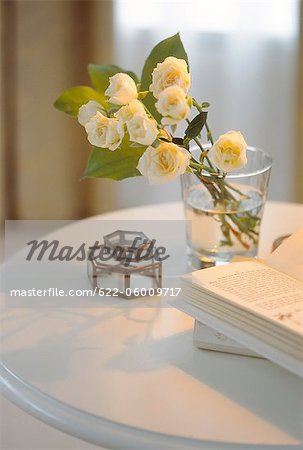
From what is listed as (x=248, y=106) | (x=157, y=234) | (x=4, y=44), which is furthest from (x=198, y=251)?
(x=4, y=44)

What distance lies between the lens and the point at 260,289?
0.85 meters

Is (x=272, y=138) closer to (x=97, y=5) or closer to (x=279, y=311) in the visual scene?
(x=97, y=5)

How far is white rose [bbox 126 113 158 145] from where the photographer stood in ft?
2.73

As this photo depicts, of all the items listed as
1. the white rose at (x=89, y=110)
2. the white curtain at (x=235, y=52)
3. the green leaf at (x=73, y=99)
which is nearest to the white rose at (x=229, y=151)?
the white rose at (x=89, y=110)

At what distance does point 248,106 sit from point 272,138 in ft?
0.36

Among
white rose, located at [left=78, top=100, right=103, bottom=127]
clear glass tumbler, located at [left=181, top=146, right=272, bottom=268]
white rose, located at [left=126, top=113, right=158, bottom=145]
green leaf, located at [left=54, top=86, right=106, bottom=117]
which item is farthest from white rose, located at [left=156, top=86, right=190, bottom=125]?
green leaf, located at [left=54, top=86, right=106, bottom=117]

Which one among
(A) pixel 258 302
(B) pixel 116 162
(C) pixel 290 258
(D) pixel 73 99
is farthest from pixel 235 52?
(A) pixel 258 302

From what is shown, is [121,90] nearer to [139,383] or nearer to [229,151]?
[229,151]

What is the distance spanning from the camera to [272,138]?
2.08m

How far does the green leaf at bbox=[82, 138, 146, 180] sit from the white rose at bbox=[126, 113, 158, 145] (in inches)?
Answer: 6.4

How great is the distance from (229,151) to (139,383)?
0.27 meters

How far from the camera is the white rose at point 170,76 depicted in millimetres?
844

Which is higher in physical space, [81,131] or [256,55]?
[256,55]

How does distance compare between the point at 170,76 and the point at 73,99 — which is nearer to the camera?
the point at 170,76
